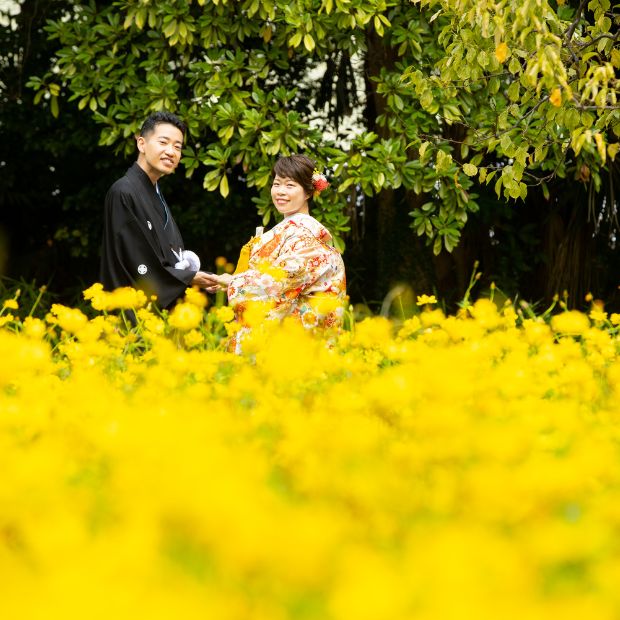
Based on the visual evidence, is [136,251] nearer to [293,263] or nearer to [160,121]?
[160,121]

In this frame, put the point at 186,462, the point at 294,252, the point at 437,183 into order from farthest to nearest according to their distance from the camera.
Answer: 1. the point at 437,183
2. the point at 294,252
3. the point at 186,462

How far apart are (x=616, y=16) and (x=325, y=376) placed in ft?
7.98

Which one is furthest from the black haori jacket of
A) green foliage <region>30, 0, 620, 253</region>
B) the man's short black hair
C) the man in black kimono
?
green foliage <region>30, 0, 620, 253</region>

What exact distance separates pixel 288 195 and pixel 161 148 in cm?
59

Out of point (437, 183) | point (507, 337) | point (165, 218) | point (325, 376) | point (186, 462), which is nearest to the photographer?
point (186, 462)

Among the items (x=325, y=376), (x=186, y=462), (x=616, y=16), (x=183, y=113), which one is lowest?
(x=325, y=376)

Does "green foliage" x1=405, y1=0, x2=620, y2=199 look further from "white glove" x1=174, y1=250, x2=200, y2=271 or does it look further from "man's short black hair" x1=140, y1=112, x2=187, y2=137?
"white glove" x1=174, y1=250, x2=200, y2=271

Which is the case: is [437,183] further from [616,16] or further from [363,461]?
[363,461]

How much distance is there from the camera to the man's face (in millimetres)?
3980

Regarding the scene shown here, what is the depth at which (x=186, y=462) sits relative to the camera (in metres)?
1.16

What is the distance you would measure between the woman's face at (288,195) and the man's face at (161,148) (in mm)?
458

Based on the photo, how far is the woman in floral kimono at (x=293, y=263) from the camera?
3.78 metres

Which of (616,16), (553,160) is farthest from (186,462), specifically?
(553,160)

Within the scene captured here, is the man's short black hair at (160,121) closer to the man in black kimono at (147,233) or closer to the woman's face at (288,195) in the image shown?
the man in black kimono at (147,233)
